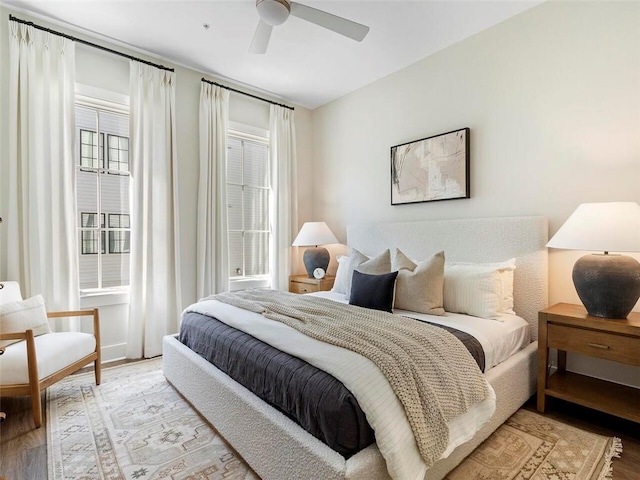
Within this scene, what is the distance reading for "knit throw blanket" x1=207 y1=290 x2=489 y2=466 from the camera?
138 centimetres

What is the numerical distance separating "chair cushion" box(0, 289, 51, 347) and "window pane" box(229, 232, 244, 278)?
190 cm

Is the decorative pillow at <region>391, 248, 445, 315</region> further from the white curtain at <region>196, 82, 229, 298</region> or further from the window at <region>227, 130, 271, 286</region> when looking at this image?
the window at <region>227, 130, 271, 286</region>

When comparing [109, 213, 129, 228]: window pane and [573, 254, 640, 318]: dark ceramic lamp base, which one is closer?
[573, 254, 640, 318]: dark ceramic lamp base

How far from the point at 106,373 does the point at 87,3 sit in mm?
3051

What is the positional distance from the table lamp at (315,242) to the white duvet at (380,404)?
2.24m

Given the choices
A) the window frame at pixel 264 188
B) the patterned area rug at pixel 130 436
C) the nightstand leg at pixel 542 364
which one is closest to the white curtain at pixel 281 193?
the window frame at pixel 264 188

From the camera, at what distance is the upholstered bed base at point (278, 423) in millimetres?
1267

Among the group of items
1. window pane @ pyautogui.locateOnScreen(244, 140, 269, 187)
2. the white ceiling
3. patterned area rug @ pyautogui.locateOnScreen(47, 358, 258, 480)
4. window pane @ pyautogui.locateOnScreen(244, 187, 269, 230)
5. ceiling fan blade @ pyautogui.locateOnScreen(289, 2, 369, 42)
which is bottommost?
patterned area rug @ pyautogui.locateOnScreen(47, 358, 258, 480)

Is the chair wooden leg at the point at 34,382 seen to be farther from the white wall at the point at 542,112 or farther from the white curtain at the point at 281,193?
the white wall at the point at 542,112

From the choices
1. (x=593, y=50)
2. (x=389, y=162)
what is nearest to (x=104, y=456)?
(x=389, y=162)

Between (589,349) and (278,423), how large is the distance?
193cm

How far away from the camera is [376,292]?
2461 mm

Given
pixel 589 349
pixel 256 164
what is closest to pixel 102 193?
pixel 256 164

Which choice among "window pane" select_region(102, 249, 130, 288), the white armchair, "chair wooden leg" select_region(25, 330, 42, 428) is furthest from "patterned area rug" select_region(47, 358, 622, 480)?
"window pane" select_region(102, 249, 130, 288)
